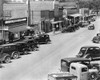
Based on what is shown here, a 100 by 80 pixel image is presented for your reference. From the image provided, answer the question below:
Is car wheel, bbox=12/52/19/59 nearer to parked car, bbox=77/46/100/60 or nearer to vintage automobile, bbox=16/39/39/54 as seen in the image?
vintage automobile, bbox=16/39/39/54

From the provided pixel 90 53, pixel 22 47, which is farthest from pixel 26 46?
pixel 90 53

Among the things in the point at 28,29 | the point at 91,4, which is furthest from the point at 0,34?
the point at 91,4

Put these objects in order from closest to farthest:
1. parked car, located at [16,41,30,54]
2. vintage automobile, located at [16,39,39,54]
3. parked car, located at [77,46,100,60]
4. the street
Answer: the street, parked car, located at [77,46,100,60], parked car, located at [16,41,30,54], vintage automobile, located at [16,39,39,54]

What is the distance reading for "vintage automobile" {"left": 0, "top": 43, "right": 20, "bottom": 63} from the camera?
27214mm

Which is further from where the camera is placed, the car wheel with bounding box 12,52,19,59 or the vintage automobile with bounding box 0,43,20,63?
the car wheel with bounding box 12,52,19,59

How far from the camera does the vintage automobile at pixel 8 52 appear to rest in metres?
27.2

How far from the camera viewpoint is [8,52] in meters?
28.7

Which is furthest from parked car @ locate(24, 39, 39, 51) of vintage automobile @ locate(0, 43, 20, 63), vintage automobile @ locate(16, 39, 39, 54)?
vintage automobile @ locate(0, 43, 20, 63)

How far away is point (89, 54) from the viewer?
92.5 ft

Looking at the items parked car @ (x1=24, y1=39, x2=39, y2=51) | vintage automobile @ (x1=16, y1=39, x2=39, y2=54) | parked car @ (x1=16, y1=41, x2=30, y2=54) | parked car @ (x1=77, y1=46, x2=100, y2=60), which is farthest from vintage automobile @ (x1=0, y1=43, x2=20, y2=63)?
parked car @ (x1=77, y1=46, x2=100, y2=60)

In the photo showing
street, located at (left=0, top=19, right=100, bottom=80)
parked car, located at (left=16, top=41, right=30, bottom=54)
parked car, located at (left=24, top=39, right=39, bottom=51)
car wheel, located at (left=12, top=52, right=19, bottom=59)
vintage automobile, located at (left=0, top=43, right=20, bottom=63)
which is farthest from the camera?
parked car, located at (left=24, top=39, right=39, bottom=51)

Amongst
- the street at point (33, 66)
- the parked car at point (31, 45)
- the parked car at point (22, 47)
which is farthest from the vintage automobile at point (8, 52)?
the parked car at point (31, 45)

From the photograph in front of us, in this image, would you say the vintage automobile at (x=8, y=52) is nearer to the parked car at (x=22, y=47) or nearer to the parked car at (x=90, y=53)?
the parked car at (x=22, y=47)

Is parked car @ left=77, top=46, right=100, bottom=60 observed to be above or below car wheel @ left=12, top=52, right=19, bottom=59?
above
